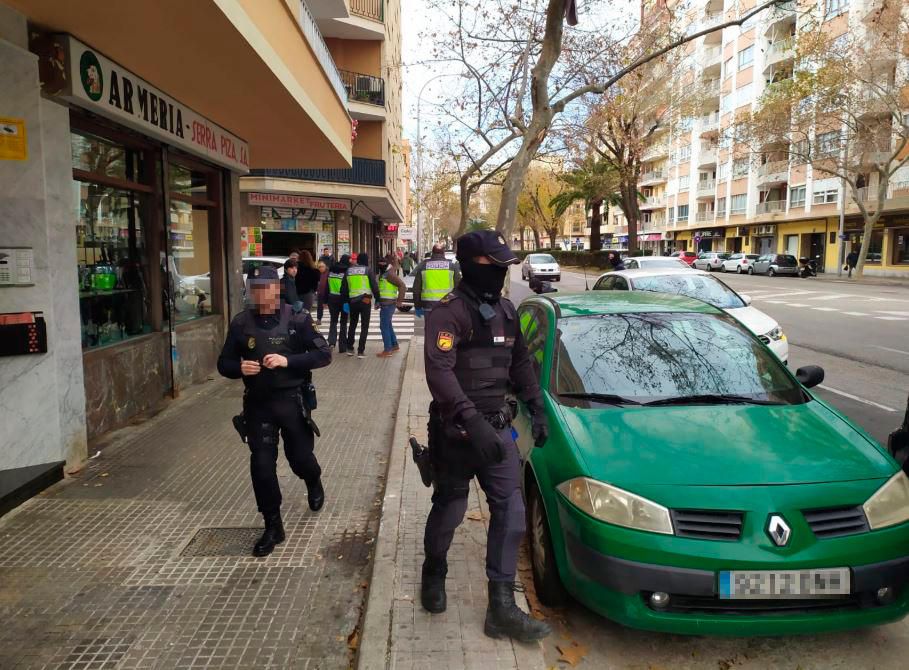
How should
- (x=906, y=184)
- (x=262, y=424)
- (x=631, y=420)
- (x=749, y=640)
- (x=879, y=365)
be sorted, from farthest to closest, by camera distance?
1. (x=906, y=184)
2. (x=879, y=365)
3. (x=262, y=424)
4. (x=631, y=420)
5. (x=749, y=640)

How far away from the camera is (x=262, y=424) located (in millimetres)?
3930

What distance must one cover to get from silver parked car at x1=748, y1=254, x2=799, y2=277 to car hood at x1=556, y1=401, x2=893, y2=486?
41.1 meters

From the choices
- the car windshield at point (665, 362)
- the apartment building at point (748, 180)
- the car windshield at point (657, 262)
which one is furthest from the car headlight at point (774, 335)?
the apartment building at point (748, 180)

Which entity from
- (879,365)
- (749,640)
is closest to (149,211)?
(749,640)

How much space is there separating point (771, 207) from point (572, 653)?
53.0 m

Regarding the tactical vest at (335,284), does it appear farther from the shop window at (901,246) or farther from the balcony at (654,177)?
the balcony at (654,177)

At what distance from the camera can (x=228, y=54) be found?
18.6ft

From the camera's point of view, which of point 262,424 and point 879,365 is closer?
point 262,424

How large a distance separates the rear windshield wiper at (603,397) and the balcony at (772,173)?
47.0 meters

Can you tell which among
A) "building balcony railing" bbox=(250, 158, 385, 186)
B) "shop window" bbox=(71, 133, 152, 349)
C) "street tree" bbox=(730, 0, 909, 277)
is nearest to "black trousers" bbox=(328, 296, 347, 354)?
"shop window" bbox=(71, 133, 152, 349)

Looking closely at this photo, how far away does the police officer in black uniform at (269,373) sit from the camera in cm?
385

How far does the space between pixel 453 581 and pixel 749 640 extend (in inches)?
57.1

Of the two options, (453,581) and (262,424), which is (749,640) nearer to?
(453,581)

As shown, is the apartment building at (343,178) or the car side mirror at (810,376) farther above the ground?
the apartment building at (343,178)
